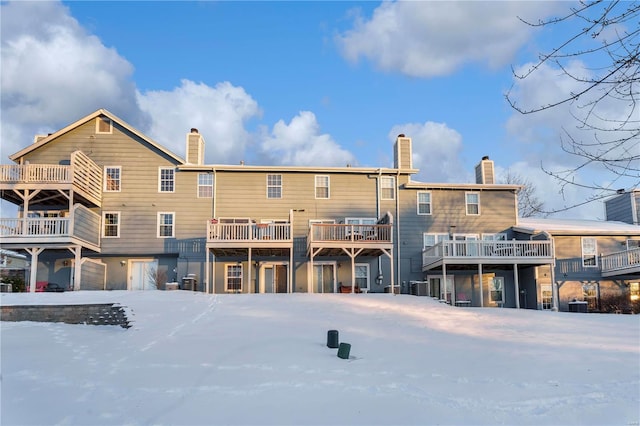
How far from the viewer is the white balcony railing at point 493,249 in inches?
930

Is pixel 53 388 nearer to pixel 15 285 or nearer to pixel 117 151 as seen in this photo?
pixel 15 285

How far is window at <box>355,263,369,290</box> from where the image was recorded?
25.7 meters

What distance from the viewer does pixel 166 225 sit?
25.2 metres

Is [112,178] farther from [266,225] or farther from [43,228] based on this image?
[266,225]

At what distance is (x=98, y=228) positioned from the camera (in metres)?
24.7

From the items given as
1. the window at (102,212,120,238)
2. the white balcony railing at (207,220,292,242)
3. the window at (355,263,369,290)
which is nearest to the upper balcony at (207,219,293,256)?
the white balcony railing at (207,220,292,242)

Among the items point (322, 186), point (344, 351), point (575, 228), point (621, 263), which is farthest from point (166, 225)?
point (621, 263)

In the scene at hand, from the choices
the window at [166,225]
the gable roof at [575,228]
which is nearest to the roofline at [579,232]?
the gable roof at [575,228]

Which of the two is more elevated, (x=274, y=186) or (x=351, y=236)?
(x=274, y=186)

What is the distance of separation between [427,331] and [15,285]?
1697cm

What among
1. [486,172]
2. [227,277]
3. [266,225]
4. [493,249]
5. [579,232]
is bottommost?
[227,277]

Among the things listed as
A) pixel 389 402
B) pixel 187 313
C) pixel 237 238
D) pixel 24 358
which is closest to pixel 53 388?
pixel 24 358

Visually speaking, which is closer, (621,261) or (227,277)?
(227,277)

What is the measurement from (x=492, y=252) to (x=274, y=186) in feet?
33.8
